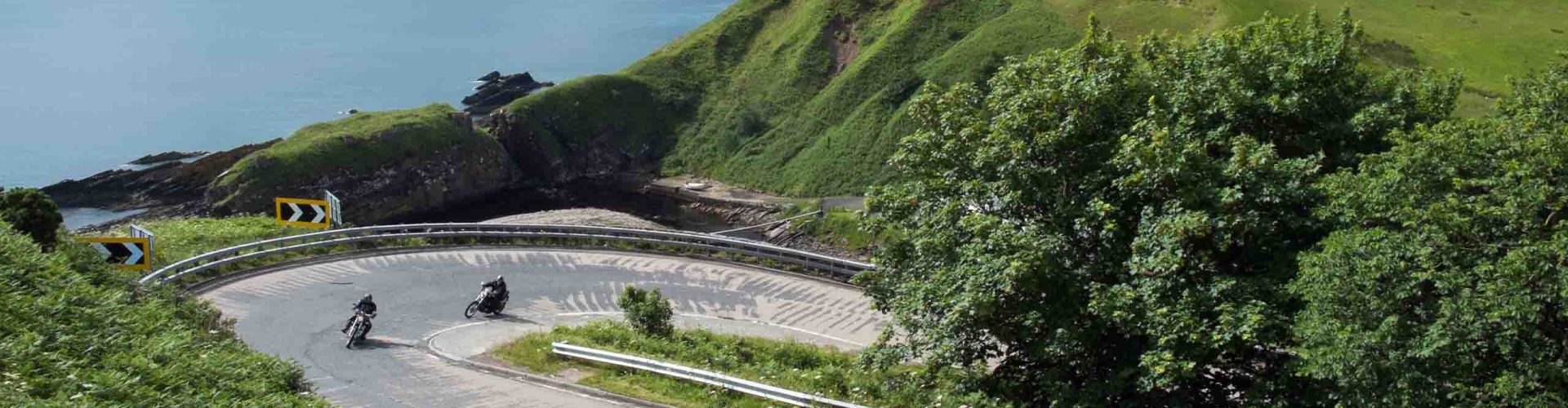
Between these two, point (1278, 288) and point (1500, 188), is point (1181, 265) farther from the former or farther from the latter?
point (1500, 188)

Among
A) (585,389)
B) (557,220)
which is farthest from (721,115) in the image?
(585,389)

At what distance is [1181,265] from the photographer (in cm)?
1694

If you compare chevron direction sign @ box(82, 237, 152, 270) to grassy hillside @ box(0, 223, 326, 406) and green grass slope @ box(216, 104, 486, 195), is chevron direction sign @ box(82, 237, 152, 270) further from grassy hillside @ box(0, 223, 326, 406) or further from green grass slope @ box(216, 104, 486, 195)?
green grass slope @ box(216, 104, 486, 195)

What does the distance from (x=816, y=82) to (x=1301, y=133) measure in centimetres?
6853

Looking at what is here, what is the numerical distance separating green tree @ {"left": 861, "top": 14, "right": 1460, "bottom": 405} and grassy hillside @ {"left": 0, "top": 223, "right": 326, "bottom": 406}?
954 cm

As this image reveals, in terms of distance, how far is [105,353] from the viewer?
15.0 meters

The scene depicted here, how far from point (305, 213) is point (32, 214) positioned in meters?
8.53

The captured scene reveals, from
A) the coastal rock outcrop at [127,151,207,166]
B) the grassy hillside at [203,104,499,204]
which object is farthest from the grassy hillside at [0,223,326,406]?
the coastal rock outcrop at [127,151,207,166]

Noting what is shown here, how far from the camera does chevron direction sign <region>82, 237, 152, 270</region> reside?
25719 mm

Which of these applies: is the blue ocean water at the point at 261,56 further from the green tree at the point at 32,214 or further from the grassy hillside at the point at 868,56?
the green tree at the point at 32,214

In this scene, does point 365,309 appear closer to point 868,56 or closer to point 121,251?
point 121,251

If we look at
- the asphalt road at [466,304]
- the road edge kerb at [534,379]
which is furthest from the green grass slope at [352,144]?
the road edge kerb at [534,379]

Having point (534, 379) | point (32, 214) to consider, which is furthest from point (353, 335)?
point (32, 214)

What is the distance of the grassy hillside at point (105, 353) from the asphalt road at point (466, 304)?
380 centimetres
